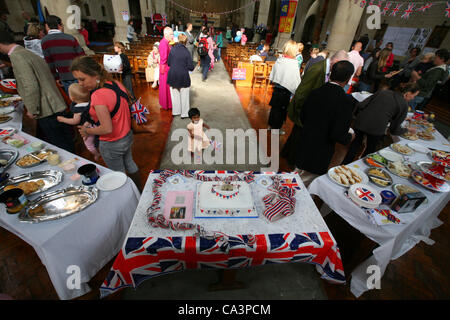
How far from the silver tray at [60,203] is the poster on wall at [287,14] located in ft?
36.5

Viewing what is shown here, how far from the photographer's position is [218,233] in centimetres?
143

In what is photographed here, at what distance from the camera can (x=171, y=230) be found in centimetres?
146

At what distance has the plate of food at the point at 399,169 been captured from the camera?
2.17 m

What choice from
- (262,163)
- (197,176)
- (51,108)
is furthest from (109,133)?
(262,163)

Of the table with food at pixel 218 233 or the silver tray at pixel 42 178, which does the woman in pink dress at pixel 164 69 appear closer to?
the silver tray at pixel 42 178

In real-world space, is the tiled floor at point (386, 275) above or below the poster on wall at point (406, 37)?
below

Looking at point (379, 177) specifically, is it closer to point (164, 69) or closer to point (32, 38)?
point (164, 69)

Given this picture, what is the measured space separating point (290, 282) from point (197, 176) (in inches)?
56.3

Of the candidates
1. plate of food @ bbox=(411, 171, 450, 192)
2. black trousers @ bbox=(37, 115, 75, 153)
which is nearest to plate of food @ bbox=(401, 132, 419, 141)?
plate of food @ bbox=(411, 171, 450, 192)

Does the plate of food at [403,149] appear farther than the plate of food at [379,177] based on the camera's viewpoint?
Yes

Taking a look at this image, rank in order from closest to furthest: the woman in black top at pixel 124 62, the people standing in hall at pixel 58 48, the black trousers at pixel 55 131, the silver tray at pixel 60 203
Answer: the silver tray at pixel 60 203 < the black trousers at pixel 55 131 < the people standing in hall at pixel 58 48 < the woman in black top at pixel 124 62

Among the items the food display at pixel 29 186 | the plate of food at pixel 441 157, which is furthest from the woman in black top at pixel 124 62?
the plate of food at pixel 441 157

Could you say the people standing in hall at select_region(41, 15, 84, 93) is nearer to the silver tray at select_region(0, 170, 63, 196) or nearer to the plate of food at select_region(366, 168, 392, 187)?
the silver tray at select_region(0, 170, 63, 196)

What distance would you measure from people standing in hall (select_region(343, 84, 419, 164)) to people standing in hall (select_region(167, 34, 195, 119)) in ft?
11.2
